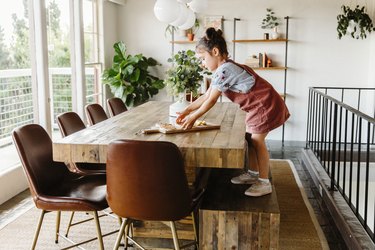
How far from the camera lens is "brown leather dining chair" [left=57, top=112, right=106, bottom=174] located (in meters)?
2.93

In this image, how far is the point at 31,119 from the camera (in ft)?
15.0

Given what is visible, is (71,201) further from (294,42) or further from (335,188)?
(294,42)

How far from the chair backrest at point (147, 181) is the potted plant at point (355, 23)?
16.0 ft

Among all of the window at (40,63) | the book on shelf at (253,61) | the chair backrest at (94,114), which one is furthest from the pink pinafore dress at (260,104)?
the book on shelf at (253,61)

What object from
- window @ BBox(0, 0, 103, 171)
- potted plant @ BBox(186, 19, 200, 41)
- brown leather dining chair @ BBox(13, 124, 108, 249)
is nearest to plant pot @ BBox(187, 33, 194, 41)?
potted plant @ BBox(186, 19, 200, 41)

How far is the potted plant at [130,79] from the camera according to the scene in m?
6.34

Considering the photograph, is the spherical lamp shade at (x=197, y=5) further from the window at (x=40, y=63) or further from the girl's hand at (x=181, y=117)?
the girl's hand at (x=181, y=117)

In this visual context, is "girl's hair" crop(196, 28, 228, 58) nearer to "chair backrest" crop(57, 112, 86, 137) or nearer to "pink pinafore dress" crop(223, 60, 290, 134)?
"pink pinafore dress" crop(223, 60, 290, 134)

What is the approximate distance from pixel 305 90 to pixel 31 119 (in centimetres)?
428

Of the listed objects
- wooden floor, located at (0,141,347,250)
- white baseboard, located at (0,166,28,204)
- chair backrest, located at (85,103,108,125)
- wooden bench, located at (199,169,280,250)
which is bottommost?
wooden floor, located at (0,141,347,250)

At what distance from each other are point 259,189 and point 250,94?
615 millimetres

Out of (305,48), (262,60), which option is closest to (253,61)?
(262,60)

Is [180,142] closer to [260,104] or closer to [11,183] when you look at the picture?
[260,104]

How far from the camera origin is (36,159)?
8.00 ft
